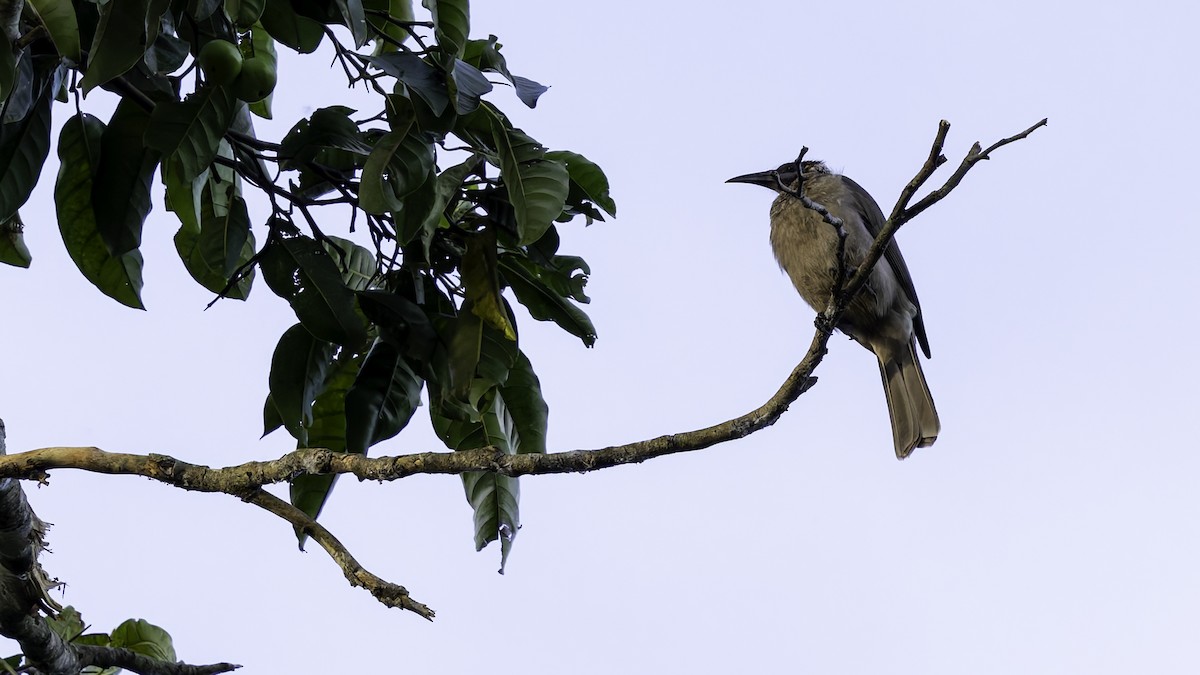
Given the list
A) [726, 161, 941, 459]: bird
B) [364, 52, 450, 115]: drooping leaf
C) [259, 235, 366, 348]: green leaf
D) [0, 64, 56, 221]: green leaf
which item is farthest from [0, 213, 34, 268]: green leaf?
[726, 161, 941, 459]: bird

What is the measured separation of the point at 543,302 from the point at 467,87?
63 cm

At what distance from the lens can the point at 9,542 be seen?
216 cm

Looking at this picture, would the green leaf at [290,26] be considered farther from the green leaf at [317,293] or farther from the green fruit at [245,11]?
the green leaf at [317,293]

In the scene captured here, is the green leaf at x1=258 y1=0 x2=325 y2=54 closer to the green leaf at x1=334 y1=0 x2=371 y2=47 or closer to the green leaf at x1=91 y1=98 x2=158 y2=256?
the green leaf at x1=334 y1=0 x2=371 y2=47

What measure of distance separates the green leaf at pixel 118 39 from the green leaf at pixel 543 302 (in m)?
0.99

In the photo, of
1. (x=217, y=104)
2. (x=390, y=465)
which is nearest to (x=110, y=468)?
(x=390, y=465)

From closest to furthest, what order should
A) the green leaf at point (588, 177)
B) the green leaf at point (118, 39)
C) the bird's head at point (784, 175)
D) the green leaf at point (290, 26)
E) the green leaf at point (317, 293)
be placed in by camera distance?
the green leaf at point (118, 39) < the green leaf at point (290, 26) < the green leaf at point (317, 293) < the green leaf at point (588, 177) < the bird's head at point (784, 175)

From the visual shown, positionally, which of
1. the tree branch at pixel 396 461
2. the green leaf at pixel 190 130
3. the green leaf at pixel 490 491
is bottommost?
the tree branch at pixel 396 461

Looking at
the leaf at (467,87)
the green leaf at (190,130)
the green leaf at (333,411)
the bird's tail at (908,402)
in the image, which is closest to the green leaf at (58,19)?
the green leaf at (190,130)

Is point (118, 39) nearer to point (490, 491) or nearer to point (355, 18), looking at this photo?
point (355, 18)

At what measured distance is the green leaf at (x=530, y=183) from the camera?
2.14 m

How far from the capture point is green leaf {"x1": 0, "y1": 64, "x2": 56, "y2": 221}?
2.10m

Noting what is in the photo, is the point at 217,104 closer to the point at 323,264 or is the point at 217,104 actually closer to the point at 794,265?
the point at 323,264

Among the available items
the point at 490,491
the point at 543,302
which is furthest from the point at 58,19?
the point at 490,491
